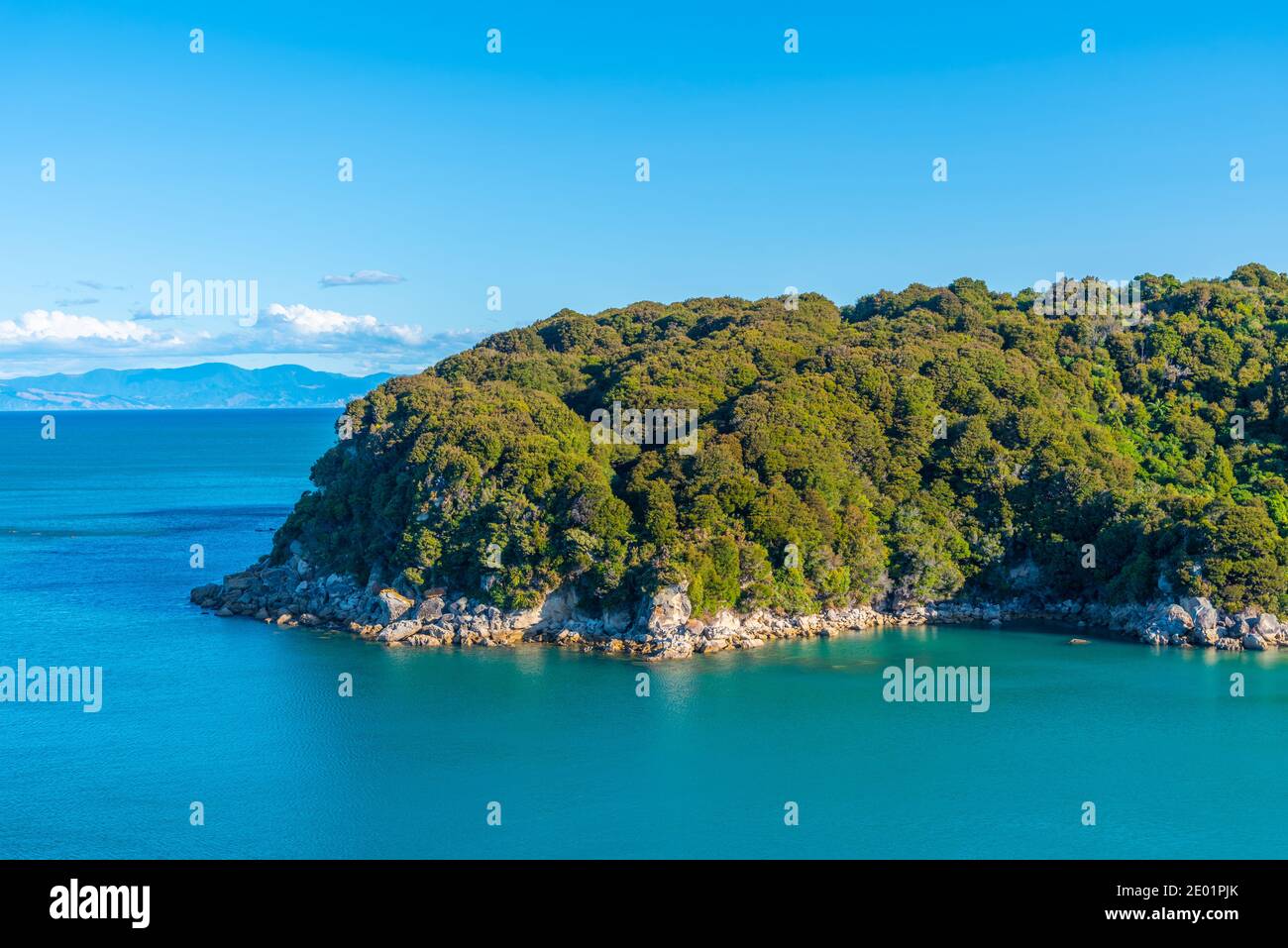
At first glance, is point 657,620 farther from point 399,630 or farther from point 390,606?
point 390,606

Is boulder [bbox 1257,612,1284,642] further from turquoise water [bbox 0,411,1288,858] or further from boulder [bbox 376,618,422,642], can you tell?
boulder [bbox 376,618,422,642]

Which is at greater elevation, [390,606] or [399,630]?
[390,606]

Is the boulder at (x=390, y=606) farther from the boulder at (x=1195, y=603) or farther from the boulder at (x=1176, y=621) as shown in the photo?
the boulder at (x=1195, y=603)

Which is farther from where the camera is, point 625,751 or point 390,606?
point 390,606

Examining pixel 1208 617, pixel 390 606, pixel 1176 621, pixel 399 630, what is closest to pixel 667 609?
pixel 399 630

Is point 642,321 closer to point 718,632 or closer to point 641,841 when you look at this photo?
point 718,632

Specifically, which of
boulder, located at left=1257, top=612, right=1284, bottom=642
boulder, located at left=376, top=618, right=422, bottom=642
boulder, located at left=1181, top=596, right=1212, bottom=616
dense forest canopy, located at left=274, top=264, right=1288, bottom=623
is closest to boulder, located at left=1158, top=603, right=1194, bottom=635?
boulder, located at left=1181, top=596, right=1212, bottom=616
